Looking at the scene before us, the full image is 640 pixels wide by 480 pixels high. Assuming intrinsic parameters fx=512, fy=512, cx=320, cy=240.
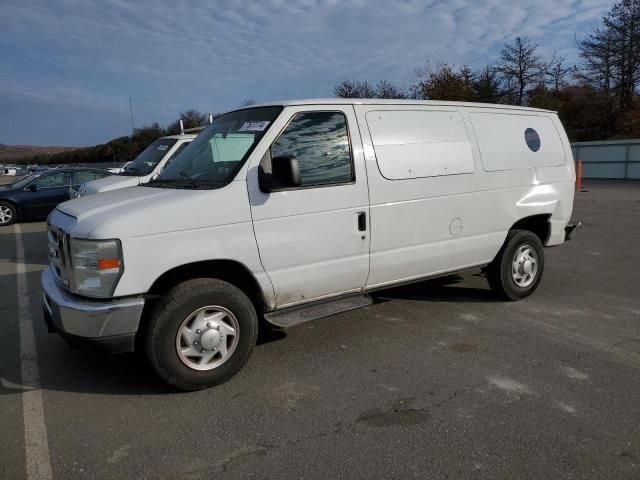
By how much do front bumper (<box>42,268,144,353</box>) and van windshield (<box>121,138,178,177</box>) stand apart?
5805mm

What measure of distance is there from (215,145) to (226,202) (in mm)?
979

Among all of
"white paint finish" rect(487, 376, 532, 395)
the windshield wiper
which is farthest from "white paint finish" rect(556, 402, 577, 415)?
the windshield wiper

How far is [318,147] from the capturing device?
4.20 m

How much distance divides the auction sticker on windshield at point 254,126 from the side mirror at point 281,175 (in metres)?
0.42

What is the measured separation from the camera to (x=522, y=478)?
8.93ft

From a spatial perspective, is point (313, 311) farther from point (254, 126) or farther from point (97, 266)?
point (97, 266)

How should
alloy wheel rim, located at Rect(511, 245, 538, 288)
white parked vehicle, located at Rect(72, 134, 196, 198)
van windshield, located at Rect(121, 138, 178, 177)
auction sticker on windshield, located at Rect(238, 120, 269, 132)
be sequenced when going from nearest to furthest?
auction sticker on windshield, located at Rect(238, 120, 269, 132) → alloy wheel rim, located at Rect(511, 245, 538, 288) → white parked vehicle, located at Rect(72, 134, 196, 198) → van windshield, located at Rect(121, 138, 178, 177)

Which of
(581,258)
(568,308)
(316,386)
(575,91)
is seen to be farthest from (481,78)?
(316,386)

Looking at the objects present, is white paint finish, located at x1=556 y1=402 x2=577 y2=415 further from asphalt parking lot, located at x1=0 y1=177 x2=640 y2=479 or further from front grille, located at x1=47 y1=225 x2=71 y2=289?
front grille, located at x1=47 y1=225 x2=71 y2=289

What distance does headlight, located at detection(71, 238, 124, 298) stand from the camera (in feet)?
11.0

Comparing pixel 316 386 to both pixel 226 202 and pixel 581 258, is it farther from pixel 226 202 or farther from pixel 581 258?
pixel 581 258

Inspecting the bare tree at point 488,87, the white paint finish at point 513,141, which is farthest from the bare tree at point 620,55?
the white paint finish at point 513,141

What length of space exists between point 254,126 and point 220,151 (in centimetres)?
40

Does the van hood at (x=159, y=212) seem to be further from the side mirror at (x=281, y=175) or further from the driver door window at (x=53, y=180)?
the driver door window at (x=53, y=180)
